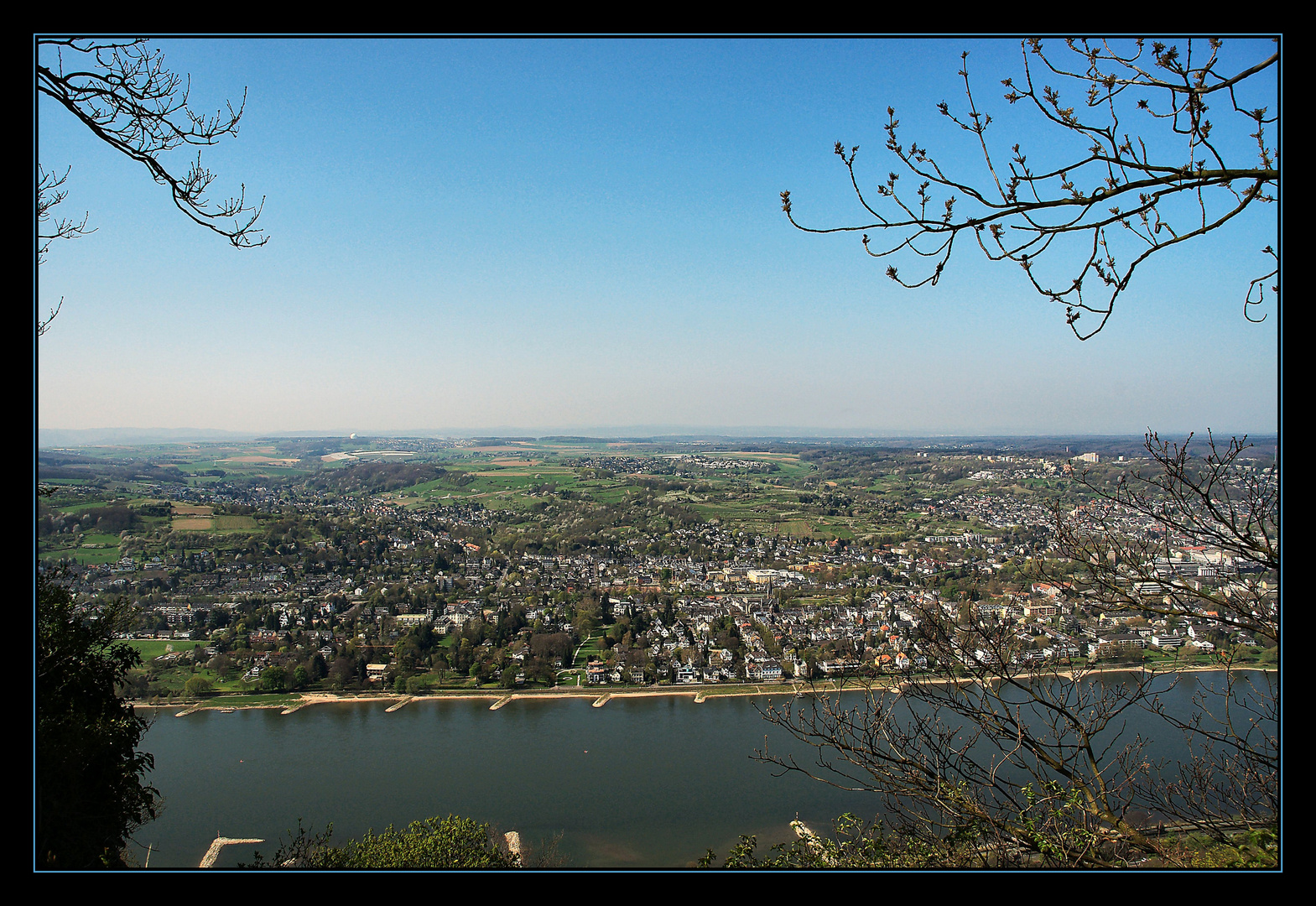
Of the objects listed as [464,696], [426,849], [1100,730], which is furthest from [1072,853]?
[464,696]

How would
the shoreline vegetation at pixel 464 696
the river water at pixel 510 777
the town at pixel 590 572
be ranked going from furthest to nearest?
1. the shoreline vegetation at pixel 464 696
2. the river water at pixel 510 777
3. the town at pixel 590 572

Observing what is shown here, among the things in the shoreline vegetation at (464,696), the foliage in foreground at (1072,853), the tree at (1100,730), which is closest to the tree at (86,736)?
the foliage in foreground at (1072,853)

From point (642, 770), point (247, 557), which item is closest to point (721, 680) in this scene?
point (642, 770)

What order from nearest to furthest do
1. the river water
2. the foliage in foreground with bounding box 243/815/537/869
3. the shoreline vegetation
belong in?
the foliage in foreground with bounding box 243/815/537/869, the river water, the shoreline vegetation

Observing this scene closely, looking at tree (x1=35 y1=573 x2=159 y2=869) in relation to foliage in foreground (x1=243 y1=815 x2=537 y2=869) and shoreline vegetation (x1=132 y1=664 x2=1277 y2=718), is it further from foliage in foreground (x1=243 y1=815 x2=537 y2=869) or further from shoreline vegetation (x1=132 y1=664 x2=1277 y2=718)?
shoreline vegetation (x1=132 y1=664 x2=1277 y2=718)

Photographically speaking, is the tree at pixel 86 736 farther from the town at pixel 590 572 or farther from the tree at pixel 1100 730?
the tree at pixel 1100 730

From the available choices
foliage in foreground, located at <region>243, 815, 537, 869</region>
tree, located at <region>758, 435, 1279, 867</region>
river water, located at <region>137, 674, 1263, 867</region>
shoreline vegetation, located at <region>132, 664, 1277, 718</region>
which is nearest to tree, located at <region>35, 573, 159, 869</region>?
Result: tree, located at <region>758, 435, 1279, 867</region>
